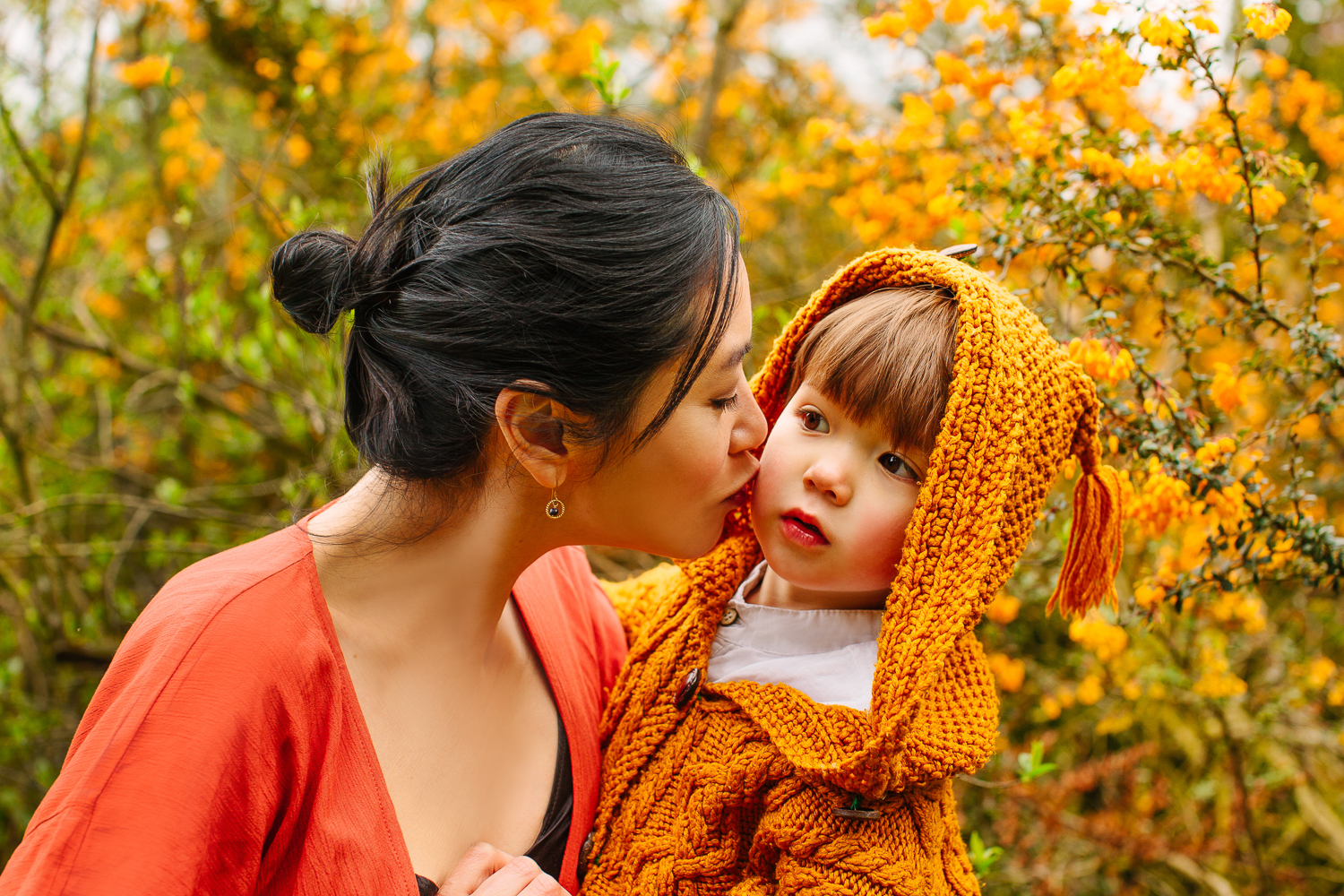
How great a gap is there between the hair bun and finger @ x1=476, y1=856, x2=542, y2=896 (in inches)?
32.2

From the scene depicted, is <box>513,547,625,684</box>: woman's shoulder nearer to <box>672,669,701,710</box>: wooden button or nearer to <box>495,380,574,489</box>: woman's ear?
<box>672,669,701,710</box>: wooden button

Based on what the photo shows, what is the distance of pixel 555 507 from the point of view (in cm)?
131

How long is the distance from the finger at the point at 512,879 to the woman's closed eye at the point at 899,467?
0.78m

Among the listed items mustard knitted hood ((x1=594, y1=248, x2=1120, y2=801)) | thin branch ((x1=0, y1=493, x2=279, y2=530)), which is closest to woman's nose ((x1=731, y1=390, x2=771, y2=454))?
mustard knitted hood ((x1=594, y1=248, x2=1120, y2=801))

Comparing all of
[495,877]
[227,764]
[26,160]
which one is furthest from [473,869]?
[26,160]

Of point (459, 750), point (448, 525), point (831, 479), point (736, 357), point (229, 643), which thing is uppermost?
point (736, 357)

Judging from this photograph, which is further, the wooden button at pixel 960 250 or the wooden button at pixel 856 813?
the wooden button at pixel 960 250

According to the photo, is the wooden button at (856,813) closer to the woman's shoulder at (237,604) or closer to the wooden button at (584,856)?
the wooden button at (584,856)

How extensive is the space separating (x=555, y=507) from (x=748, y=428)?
32 centimetres

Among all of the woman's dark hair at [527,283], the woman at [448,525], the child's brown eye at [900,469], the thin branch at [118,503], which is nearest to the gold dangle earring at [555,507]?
the woman at [448,525]

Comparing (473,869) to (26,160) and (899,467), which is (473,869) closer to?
(899,467)

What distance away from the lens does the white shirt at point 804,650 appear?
1362mm

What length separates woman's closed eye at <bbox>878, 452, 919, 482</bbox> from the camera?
133 cm

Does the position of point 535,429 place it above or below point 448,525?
above
